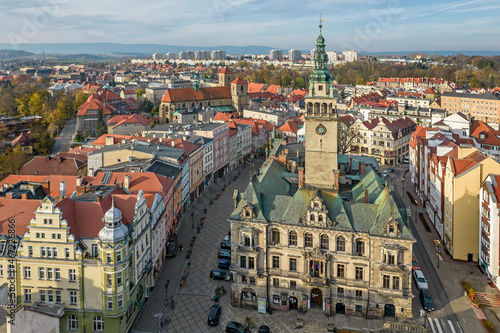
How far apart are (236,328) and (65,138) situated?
101 meters

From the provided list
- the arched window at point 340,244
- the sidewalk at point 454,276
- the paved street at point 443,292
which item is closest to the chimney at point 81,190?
the arched window at point 340,244

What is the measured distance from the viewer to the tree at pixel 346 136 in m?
108

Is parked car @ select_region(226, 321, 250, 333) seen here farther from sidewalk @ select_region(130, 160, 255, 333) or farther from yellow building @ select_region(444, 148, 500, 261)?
yellow building @ select_region(444, 148, 500, 261)

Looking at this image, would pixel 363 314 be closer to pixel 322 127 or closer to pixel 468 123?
pixel 322 127

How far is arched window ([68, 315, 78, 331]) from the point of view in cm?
4228

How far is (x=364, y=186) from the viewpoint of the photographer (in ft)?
178

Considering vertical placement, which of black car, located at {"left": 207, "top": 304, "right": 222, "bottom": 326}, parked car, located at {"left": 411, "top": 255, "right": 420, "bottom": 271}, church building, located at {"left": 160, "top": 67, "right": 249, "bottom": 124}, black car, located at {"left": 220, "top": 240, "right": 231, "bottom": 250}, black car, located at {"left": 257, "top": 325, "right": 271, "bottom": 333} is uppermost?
church building, located at {"left": 160, "top": 67, "right": 249, "bottom": 124}

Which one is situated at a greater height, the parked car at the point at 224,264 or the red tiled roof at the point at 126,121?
the red tiled roof at the point at 126,121

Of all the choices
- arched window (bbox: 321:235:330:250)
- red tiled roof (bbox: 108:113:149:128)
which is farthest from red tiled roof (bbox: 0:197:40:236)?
red tiled roof (bbox: 108:113:149:128)

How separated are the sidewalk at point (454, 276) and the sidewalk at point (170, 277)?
30378 mm

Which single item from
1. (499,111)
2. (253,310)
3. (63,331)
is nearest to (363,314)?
(253,310)

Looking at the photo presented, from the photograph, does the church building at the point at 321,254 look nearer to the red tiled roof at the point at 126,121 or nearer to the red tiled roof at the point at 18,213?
the red tiled roof at the point at 18,213

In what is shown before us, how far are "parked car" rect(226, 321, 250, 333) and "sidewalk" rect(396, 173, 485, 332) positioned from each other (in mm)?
21587

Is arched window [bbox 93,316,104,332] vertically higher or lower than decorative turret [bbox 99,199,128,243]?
lower
